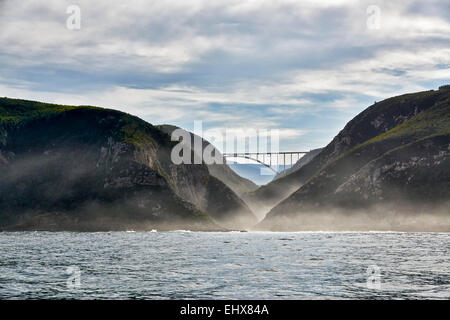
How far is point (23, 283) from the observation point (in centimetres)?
4322

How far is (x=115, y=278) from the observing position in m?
47.0

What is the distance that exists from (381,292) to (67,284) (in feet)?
78.4

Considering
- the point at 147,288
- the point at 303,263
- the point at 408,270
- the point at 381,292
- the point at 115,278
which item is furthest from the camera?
the point at 303,263

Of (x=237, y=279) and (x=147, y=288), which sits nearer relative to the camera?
(x=147, y=288)
